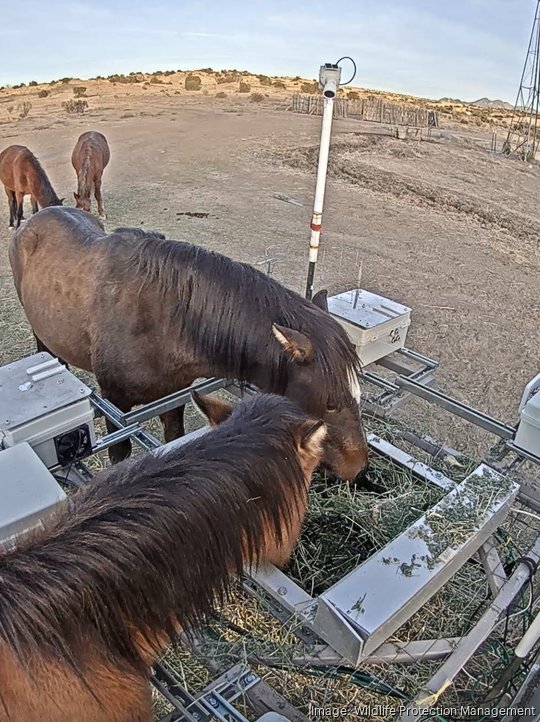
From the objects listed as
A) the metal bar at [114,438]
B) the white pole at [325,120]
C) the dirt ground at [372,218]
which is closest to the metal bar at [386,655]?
the dirt ground at [372,218]

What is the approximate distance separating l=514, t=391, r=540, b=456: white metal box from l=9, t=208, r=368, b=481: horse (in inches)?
27.1

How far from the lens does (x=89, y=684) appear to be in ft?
4.09

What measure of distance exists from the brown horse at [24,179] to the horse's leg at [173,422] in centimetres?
586

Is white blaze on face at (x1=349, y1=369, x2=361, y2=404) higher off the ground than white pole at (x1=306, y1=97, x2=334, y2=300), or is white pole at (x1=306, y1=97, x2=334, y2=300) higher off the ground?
white pole at (x1=306, y1=97, x2=334, y2=300)


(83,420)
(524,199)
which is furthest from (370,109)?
(83,420)

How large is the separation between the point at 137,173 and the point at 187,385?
10.4 meters

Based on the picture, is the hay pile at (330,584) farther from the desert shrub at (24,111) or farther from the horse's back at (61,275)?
the desert shrub at (24,111)

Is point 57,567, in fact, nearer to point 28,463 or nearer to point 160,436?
point 28,463

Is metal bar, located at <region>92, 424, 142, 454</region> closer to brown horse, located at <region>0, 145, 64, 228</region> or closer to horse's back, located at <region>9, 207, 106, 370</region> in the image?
horse's back, located at <region>9, 207, 106, 370</region>

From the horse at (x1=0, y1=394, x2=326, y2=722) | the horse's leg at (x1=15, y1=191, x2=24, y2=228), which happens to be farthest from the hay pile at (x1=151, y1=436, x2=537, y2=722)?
the horse's leg at (x1=15, y1=191, x2=24, y2=228)

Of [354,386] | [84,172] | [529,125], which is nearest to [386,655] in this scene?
[354,386]

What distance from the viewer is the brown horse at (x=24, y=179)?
823 centimetres

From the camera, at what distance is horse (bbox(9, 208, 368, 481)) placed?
2432 mm

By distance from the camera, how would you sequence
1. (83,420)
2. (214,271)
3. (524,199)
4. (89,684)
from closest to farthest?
(89,684) → (83,420) → (214,271) → (524,199)
